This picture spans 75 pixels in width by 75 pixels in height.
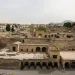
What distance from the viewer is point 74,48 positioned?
36.1 metres

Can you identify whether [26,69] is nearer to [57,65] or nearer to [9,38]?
[57,65]

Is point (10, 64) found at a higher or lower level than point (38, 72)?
higher

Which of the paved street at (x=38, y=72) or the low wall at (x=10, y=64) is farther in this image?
the low wall at (x=10, y=64)

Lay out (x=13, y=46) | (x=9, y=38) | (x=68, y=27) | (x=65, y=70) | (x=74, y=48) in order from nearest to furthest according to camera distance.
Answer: (x=65, y=70) → (x=13, y=46) → (x=74, y=48) → (x=9, y=38) → (x=68, y=27)

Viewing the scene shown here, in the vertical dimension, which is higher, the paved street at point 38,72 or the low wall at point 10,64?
the low wall at point 10,64

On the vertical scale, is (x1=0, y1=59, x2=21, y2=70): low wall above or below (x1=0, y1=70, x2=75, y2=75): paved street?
above

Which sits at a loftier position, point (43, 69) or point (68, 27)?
point (68, 27)

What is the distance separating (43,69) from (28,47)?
27.1 ft

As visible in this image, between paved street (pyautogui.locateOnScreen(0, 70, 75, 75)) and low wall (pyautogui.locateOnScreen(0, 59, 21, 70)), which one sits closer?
paved street (pyautogui.locateOnScreen(0, 70, 75, 75))

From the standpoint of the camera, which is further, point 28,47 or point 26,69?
point 28,47

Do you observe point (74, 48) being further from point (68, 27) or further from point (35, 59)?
point (68, 27)

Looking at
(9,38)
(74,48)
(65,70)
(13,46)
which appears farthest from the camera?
(9,38)

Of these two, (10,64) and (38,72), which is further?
(10,64)

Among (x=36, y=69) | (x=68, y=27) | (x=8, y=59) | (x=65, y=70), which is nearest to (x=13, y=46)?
(x=8, y=59)
